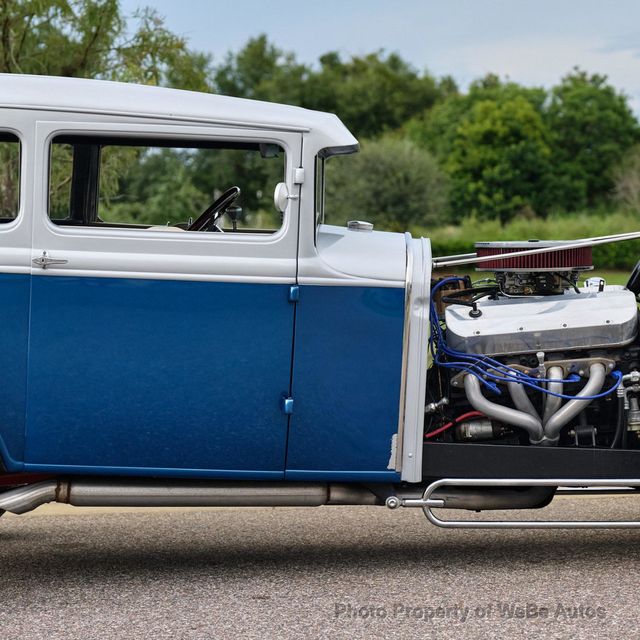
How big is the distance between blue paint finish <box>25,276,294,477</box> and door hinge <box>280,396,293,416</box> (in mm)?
31

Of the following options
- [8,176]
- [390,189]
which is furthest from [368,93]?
[8,176]

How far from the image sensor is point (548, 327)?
17.8 feet

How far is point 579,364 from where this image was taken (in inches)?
214

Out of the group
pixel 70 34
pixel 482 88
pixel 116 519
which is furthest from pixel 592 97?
pixel 116 519

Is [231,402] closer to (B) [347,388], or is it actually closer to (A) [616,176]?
(B) [347,388]

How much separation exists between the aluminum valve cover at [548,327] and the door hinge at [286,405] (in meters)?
0.96

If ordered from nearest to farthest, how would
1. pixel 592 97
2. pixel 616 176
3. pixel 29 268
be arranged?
1. pixel 29 268
2. pixel 616 176
3. pixel 592 97

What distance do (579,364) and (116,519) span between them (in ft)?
10.1

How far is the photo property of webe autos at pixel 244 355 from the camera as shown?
197 inches

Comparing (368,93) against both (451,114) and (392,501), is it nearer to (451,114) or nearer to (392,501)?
(451,114)

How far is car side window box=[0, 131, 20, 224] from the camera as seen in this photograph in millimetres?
5211


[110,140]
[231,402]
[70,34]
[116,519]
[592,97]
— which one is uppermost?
[592,97]

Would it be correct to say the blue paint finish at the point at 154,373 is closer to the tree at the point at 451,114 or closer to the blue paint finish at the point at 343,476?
the blue paint finish at the point at 343,476

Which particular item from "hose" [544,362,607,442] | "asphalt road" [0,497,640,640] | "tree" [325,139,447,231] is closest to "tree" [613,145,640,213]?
"tree" [325,139,447,231]
